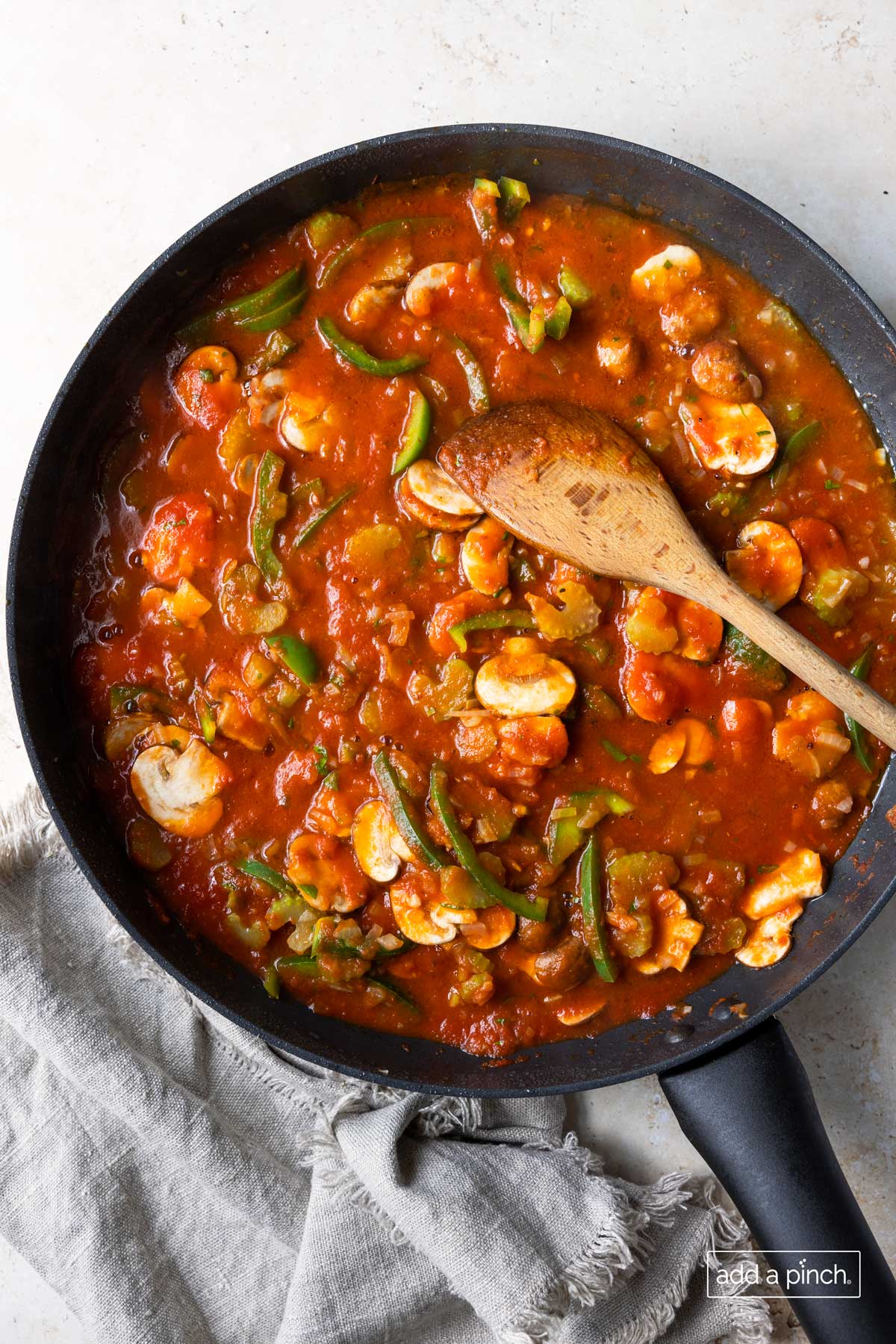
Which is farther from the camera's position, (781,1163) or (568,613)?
(568,613)

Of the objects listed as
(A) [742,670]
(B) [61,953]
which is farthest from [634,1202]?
(B) [61,953]

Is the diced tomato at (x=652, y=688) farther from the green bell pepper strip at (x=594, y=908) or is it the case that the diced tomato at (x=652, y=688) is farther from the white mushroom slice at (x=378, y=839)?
the white mushroom slice at (x=378, y=839)

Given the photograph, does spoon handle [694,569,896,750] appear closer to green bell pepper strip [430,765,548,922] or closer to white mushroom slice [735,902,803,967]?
white mushroom slice [735,902,803,967]

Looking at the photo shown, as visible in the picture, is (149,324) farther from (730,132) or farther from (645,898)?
(645,898)

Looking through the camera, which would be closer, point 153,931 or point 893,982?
point 153,931

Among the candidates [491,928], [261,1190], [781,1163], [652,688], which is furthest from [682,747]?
[261,1190]

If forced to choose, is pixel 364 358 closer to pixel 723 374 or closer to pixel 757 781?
pixel 723 374
